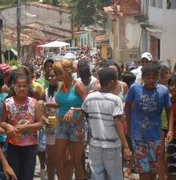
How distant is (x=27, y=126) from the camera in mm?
6785

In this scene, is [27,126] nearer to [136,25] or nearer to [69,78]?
[69,78]

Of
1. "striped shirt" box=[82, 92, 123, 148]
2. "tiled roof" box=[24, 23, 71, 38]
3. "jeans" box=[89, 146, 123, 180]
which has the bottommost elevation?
"tiled roof" box=[24, 23, 71, 38]

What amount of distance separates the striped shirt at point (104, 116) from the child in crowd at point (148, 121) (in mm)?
339

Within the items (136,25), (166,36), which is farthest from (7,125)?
(136,25)

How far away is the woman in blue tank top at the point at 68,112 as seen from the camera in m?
7.82

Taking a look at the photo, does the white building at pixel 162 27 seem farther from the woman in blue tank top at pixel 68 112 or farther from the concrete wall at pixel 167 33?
the woman in blue tank top at pixel 68 112

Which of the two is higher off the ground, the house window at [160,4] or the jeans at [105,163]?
the house window at [160,4]

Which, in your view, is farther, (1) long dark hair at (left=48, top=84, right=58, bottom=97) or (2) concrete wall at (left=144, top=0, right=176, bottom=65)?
(2) concrete wall at (left=144, top=0, right=176, bottom=65)

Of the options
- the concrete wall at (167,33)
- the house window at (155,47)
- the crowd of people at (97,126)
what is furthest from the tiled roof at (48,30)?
the crowd of people at (97,126)

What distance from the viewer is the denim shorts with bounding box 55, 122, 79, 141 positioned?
310 inches

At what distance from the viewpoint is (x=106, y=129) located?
692 cm

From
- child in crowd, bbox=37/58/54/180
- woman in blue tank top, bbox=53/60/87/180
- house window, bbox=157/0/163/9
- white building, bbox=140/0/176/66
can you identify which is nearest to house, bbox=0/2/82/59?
white building, bbox=140/0/176/66

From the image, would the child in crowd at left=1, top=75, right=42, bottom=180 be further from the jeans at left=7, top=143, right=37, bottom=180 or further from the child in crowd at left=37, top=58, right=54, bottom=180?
the child in crowd at left=37, top=58, right=54, bottom=180

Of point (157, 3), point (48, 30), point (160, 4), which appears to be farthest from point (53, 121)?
point (48, 30)
